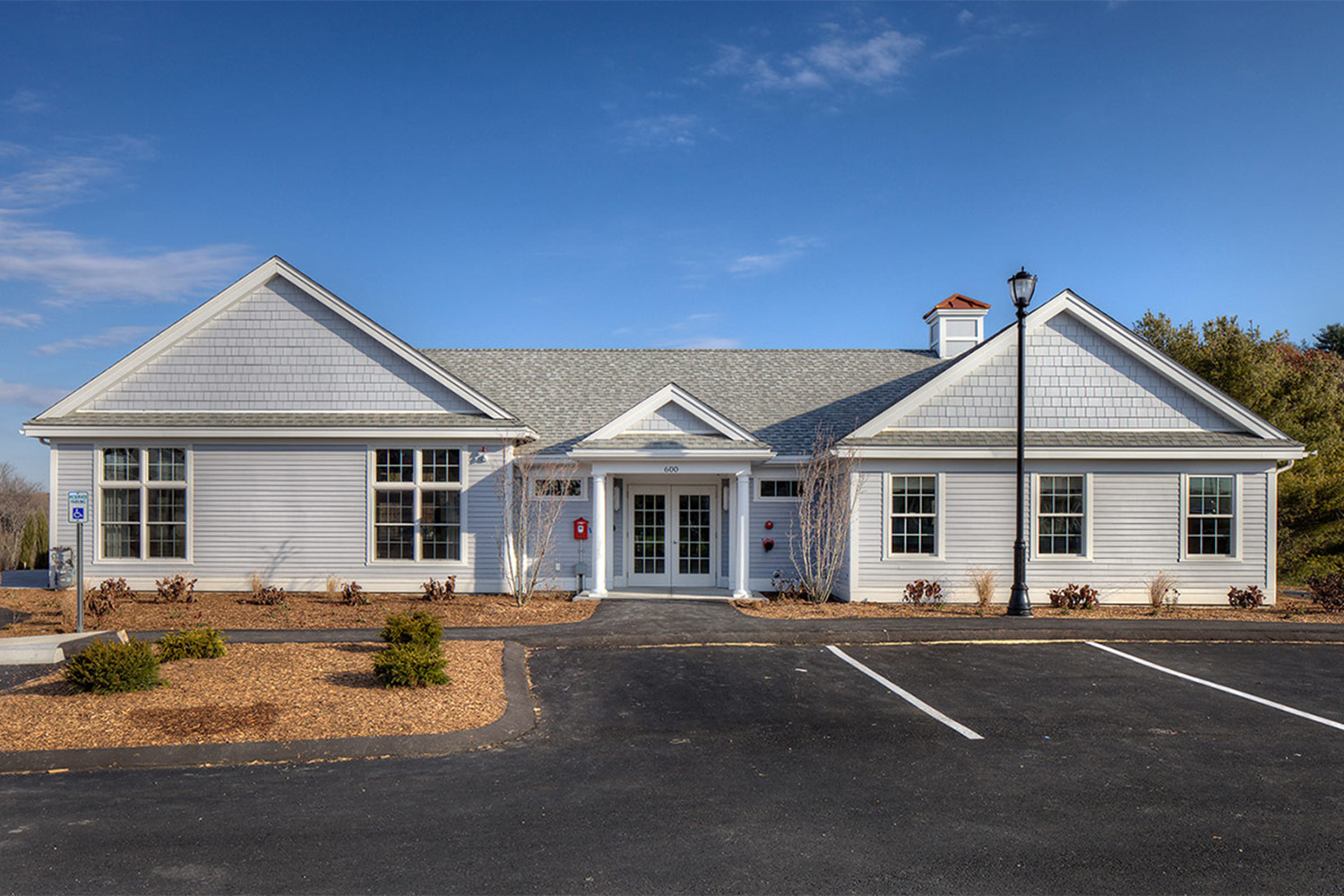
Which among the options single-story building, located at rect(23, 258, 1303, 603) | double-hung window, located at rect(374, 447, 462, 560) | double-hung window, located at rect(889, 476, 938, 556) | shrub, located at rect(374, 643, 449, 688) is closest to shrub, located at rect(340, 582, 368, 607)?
single-story building, located at rect(23, 258, 1303, 603)

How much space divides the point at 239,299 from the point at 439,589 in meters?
7.39

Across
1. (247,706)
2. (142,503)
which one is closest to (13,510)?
(142,503)

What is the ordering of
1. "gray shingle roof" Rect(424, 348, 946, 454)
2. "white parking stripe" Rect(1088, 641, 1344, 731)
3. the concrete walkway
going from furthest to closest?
"gray shingle roof" Rect(424, 348, 946, 454), the concrete walkway, "white parking stripe" Rect(1088, 641, 1344, 731)

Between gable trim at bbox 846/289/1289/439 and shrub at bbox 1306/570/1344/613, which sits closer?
shrub at bbox 1306/570/1344/613

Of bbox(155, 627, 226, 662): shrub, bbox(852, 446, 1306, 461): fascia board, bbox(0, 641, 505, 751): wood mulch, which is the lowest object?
bbox(0, 641, 505, 751): wood mulch

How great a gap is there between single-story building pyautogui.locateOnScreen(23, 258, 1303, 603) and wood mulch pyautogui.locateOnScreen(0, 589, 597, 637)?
3.15ft

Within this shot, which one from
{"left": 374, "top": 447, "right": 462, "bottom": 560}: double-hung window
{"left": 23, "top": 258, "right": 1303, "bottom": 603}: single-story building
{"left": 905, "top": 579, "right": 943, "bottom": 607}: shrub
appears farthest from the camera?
{"left": 374, "top": 447, "right": 462, "bottom": 560}: double-hung window

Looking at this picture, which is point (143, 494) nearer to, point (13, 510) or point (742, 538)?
point (742, 538)

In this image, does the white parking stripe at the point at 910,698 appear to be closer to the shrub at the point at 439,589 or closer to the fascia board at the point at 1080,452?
the fascia board at the point at 1080,452

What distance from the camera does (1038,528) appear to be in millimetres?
17078

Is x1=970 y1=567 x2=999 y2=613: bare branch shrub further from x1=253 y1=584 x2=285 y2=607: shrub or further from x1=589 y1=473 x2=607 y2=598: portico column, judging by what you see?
x1=253 y1=584 x2=285 y2=607: shrub

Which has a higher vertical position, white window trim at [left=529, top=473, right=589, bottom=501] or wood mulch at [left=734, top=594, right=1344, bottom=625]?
white window trim at [left=529, top=473, right=589, bottom=501]

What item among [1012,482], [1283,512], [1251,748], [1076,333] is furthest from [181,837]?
[1283,512]

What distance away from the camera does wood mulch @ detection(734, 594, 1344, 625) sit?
48.3 feet
